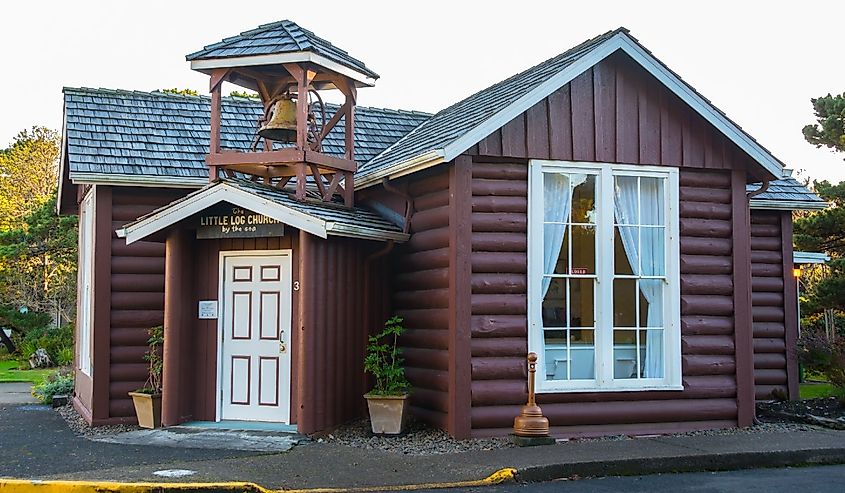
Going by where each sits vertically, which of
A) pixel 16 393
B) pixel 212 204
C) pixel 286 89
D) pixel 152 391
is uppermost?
pixel 286 89

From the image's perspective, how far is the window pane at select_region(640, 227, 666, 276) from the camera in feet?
38.3

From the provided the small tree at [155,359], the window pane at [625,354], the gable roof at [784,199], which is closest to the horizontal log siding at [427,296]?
the window pane at [625,354]

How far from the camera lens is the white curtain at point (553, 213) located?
11.3 meters

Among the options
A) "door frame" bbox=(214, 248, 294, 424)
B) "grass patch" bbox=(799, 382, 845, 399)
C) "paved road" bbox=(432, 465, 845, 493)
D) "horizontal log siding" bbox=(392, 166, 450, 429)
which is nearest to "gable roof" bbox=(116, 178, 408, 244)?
"horizontal log siding" bbox=(392, 166, 450, 429)

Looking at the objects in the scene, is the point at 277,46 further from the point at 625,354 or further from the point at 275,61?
the point at 625,354

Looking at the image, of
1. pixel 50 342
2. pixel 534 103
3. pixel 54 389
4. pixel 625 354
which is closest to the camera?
pixel 534 103

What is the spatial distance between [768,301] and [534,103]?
6360mm

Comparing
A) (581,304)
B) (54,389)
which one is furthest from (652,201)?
(54,389)

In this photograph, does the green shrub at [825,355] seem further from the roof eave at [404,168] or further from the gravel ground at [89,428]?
the gravel ground at [89,428]

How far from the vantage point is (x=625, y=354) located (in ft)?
37.8

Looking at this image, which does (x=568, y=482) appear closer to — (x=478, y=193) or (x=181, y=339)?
(x=478, y=193)

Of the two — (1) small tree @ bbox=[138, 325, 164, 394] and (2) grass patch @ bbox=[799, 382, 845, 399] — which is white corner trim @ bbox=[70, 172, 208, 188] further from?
(2) grass patch @ bbox=[799, 382, 845, 399]

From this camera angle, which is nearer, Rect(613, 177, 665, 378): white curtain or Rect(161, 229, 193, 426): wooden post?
Rect(613, 177, 665, 378): white curtain

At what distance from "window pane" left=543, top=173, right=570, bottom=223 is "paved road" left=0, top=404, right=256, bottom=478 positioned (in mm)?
4451
